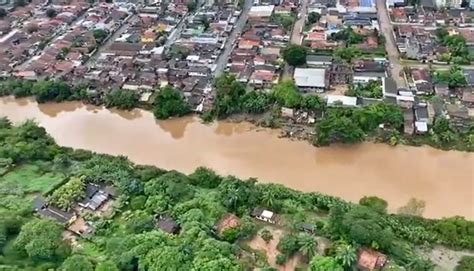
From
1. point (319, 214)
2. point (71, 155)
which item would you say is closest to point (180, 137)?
point (71, 155)

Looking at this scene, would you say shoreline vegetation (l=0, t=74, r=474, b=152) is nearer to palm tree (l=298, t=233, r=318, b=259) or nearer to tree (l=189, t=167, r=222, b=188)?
tree (l=189, t=167, r=222, b=188)

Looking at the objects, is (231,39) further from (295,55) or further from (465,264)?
(465,264)

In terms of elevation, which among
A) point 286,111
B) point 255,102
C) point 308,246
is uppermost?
point 308,246

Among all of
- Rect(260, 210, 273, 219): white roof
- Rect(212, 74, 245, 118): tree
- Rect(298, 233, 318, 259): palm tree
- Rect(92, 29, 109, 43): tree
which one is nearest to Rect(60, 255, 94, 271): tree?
Rect(260, 210, 273, 219): white roof

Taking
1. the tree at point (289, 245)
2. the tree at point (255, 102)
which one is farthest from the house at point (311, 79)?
the tree at point (289, 245)

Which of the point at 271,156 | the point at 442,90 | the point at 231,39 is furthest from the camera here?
the point at 231,39

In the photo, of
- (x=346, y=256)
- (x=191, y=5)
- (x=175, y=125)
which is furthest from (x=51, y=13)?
(x=346, y=256)
